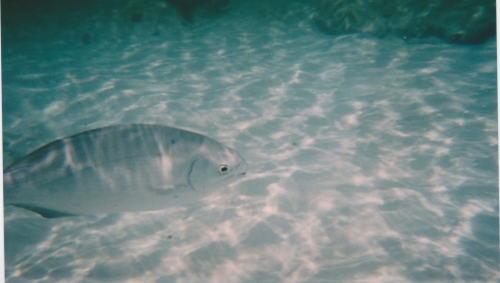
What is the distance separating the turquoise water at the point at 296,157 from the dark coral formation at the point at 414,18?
41 centimetres

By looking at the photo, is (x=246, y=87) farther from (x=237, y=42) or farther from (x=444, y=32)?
(x=444, y=32)

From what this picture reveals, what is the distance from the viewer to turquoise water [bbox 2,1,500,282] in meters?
2.70

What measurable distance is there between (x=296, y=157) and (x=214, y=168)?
6.33 ft

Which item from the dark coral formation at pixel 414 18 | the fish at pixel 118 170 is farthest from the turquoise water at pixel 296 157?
the fish at pixel 118 170

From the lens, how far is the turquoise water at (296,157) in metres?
2.70

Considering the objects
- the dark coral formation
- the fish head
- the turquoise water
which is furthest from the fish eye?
the dark coral formation

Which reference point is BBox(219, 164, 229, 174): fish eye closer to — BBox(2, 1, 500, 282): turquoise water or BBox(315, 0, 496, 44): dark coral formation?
BBox(2, 1, 500, 282): turquoise water

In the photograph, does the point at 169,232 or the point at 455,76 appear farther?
the point at 455,76

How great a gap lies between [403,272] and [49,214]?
10.2ft

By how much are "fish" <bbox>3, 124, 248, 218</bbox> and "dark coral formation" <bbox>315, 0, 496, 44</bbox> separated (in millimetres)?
7786

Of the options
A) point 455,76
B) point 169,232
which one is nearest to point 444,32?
point 455,76

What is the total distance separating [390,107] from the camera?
15.7 ft

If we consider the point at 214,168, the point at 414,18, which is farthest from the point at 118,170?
the point at 414,18

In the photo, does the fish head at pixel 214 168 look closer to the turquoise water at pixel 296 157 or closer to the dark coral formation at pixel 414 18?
the turquoise water at pixel 296 157
